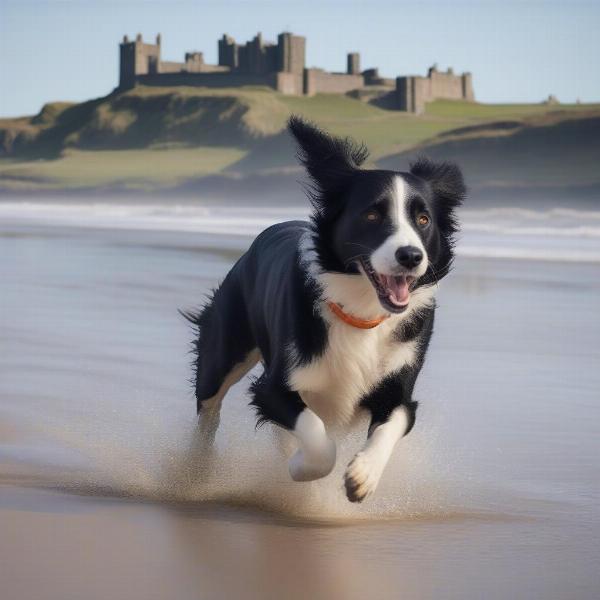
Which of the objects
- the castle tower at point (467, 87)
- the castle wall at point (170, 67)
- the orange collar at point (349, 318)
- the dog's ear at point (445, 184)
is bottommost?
the orange collar at point (349, 318)

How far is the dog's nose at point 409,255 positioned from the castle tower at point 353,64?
10009 centimetres

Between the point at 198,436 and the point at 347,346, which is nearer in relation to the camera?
the point at 347,346

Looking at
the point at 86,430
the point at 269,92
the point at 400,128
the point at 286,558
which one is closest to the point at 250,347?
the point at 86,430

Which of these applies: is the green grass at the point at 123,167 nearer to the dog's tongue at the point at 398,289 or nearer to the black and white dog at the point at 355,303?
the black and white dog at the point at 355,303

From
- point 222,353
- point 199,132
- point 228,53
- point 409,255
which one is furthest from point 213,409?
point 228,53

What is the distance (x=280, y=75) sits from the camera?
107 meters

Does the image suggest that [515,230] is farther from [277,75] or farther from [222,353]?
[277,75]

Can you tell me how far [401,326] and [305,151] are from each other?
2.76 feet

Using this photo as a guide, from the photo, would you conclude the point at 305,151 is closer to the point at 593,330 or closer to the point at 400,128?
the point at 593,330

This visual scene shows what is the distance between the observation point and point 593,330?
33.8 feet

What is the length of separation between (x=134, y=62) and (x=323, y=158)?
115m

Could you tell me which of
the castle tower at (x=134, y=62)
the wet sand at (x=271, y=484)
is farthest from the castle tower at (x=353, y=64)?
the wet sand at (x=271, y=484)

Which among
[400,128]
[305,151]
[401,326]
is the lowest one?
[401,326]

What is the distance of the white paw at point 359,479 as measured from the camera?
4746 mm
